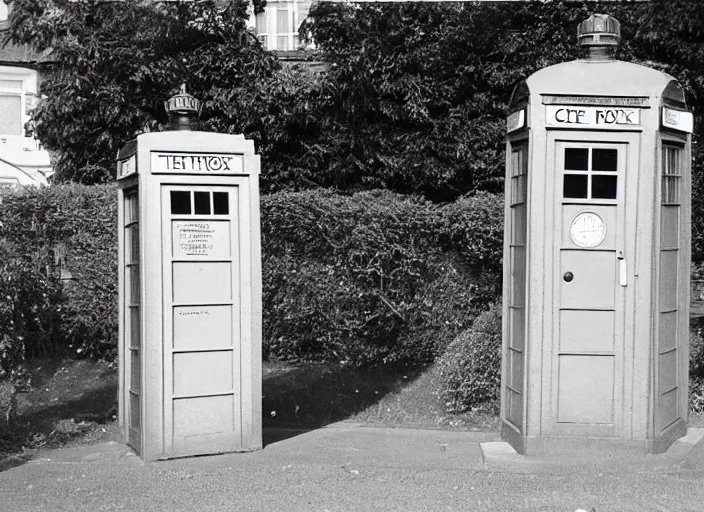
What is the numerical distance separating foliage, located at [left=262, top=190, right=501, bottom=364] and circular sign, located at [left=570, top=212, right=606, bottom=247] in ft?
11.3

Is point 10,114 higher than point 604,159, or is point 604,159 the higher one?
point 10,114

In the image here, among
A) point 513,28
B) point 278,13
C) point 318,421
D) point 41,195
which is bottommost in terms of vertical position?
point 318,421

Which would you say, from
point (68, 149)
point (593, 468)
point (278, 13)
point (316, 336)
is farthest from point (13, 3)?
point (593, 468)

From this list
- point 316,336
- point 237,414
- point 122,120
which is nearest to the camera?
point 237,414

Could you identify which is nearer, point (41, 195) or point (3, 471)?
point (3, 471)

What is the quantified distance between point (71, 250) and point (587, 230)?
635 centimetres

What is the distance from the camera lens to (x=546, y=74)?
6445 mm

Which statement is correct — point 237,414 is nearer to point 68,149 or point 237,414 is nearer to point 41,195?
point 41,195

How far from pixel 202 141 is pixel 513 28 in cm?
855

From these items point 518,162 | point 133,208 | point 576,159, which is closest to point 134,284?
point 133,208

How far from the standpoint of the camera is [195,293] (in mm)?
6727

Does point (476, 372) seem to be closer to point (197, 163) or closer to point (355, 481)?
point (355, 481)

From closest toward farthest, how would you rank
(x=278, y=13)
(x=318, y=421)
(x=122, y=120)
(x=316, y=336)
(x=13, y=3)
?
(x=318, y=421) < (x=316, y=336) < (x=122, y=120) < (x=13, y=3) < (x=278, y=13)

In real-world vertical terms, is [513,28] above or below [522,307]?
above
